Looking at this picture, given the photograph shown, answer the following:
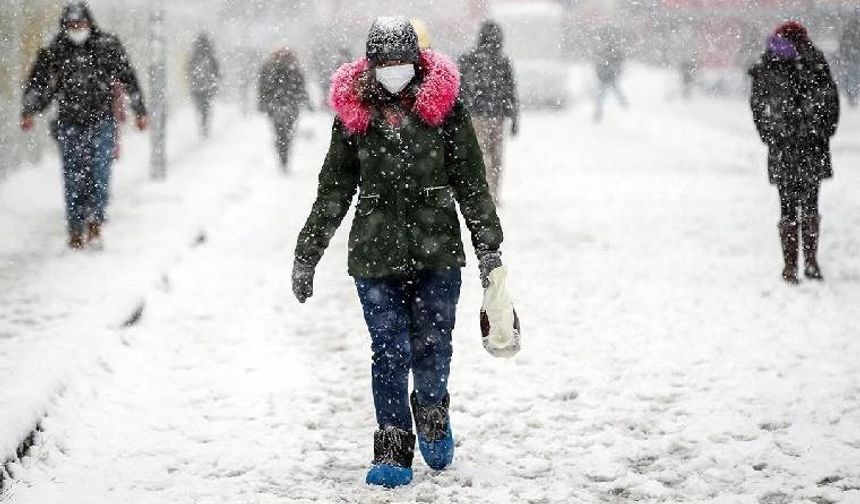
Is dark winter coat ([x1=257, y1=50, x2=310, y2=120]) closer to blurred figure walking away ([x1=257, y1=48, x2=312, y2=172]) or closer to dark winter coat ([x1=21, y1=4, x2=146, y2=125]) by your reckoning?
blurred figure walking away ([x1=257, y1=48, x2=312, y2=172])

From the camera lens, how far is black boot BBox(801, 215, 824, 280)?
822 cm

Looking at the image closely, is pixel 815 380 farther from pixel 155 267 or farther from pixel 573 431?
pixel 155 267

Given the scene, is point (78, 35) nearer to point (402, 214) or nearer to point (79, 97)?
point (79, 97)

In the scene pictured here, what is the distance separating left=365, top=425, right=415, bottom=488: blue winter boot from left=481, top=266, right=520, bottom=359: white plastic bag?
534 millimetres

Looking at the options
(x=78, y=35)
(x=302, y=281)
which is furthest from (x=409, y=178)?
(x=78, y=35)

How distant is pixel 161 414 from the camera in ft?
18.4

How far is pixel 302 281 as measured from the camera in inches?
176

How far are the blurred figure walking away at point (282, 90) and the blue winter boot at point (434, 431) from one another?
1186 cm

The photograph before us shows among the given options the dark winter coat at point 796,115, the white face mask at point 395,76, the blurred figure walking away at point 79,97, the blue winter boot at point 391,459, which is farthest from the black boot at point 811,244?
the blurred figure walking away at point 79,97

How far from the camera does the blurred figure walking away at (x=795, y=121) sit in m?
8.02

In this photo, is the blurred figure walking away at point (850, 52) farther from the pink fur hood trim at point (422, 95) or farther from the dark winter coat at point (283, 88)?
the pink fur hood trim at point (422, 95)

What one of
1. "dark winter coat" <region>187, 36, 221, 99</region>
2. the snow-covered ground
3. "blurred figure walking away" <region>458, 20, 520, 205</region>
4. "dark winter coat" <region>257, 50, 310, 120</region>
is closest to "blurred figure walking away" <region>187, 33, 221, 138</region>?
"dark winter coat" <region>187, 36, 221, 99</region>

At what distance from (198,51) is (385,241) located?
66.0ft

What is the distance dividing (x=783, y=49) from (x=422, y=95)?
4.72 metres
